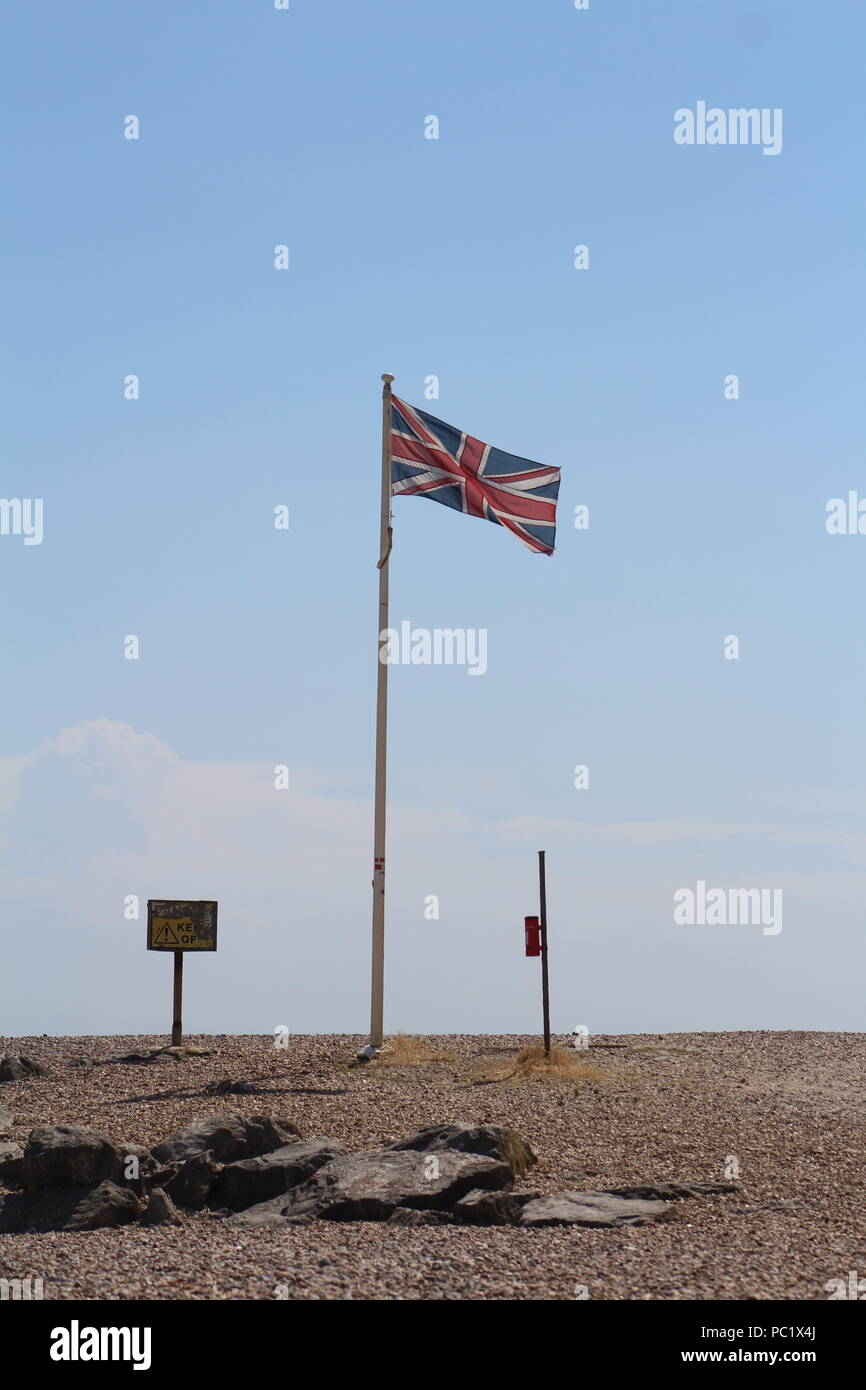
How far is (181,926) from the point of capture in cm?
1933

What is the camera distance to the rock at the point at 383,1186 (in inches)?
379

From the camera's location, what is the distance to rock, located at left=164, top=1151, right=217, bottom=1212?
1034 centimetres

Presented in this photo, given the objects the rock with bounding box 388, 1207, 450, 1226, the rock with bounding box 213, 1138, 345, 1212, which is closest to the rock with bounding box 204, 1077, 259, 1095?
the rock with bounding box 213, 1138, 345, 1212

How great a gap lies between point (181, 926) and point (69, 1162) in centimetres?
888

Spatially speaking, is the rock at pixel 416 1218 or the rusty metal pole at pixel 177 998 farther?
the rusty metal pole at pixel 177 998

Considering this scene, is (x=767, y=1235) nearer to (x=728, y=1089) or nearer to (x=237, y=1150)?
(x=237, y=1150)

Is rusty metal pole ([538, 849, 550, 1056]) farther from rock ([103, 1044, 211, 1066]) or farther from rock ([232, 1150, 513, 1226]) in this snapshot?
rock ([232, 1150, 513, 1226])

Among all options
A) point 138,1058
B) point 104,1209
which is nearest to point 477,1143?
point 104,1209

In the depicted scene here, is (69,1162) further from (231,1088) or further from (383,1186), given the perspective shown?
(231,1088)

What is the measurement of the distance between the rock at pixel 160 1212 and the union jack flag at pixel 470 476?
1213 cm

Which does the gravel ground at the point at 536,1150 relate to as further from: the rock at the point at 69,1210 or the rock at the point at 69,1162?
the rock at the point at 69,1162

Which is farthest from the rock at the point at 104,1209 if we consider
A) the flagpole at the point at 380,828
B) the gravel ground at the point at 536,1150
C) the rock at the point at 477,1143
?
the flagpole at the point at 380,828
